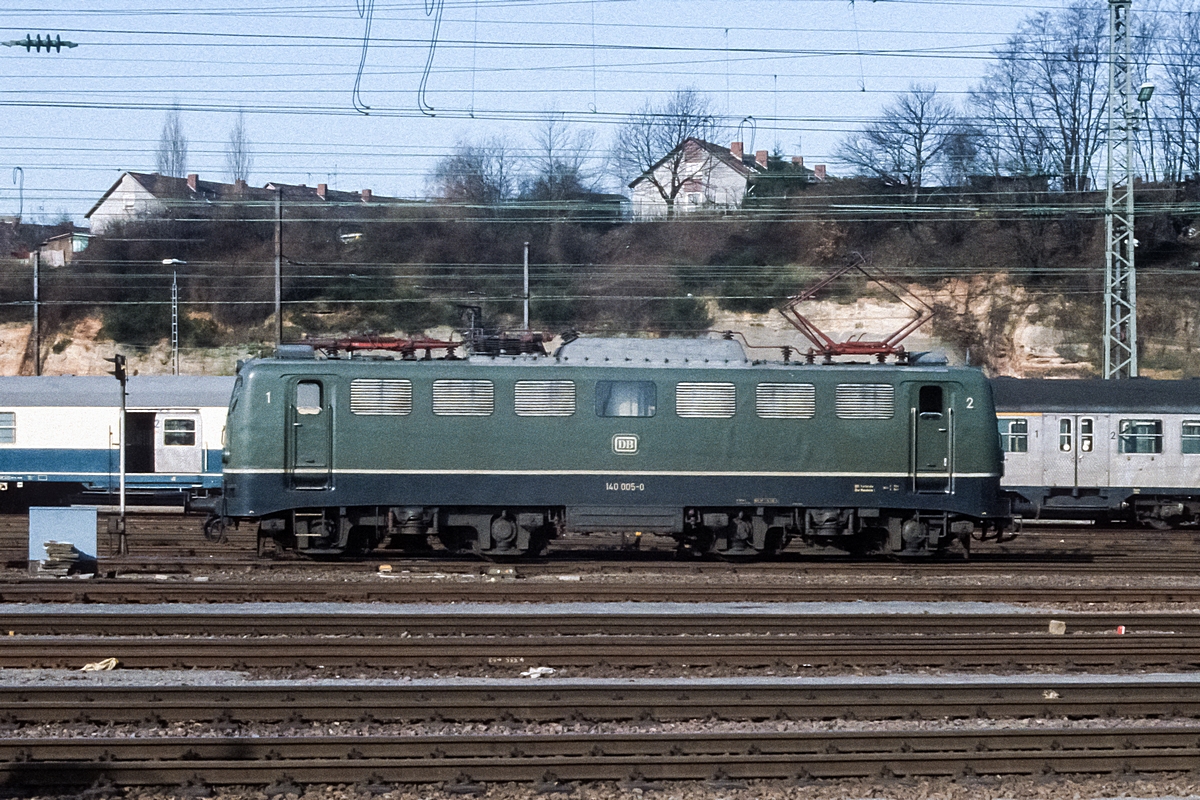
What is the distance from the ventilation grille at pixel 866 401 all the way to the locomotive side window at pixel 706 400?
179 centimetres

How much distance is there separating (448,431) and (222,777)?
1086 cm

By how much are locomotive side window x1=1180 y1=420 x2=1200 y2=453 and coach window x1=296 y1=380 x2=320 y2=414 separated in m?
20.0

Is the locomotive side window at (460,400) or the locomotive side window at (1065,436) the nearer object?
the locomotive side window at (460,400)

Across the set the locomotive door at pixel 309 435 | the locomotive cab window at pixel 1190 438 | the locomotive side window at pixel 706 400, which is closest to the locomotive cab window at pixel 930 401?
the locomotive side window at pixel 706 400

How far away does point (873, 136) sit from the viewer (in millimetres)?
61469

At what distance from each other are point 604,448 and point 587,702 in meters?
9.23

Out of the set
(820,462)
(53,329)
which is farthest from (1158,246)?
(53,329)

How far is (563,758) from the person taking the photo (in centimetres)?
868

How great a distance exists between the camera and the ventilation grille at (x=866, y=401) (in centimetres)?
1958

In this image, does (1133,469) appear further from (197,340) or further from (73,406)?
(197,340)

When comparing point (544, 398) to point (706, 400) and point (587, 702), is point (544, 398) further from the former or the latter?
point (587, 702)

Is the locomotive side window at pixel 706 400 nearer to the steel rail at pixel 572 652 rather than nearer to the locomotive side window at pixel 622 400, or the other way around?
the locomotive side window at pixel 622 400

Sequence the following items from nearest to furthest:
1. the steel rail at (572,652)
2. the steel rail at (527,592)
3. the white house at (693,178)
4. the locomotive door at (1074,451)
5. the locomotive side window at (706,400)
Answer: the steel rail at (572,652) < the steel rail at (527,592) < the locomotive side window at (706,400) < the locomotive door at (1074,451) < the white house at (693,178)

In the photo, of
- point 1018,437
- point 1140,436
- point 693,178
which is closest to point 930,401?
point 1018,437
